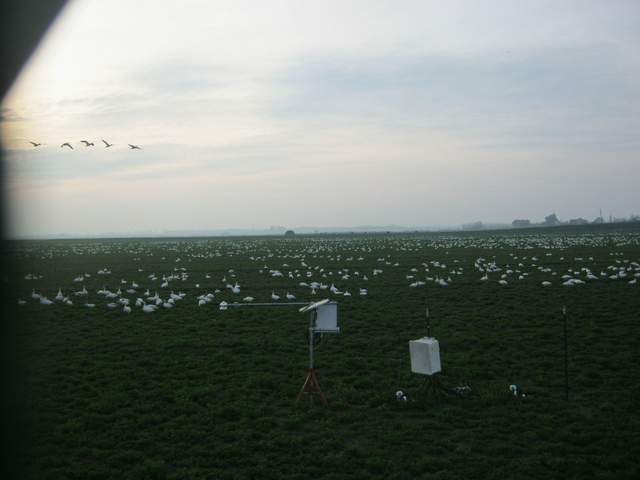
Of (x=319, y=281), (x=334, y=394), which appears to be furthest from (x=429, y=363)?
(x=319, y=281)

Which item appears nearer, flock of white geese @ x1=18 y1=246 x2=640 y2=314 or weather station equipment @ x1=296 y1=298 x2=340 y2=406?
weather station equipment @ x1=296 y1=298 x2=340 y2=406

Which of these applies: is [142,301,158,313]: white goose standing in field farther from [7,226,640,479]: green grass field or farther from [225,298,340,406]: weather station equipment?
[225,298,340,406]: weather station equipment

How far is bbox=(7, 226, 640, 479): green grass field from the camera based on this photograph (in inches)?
261

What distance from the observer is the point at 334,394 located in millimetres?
9148

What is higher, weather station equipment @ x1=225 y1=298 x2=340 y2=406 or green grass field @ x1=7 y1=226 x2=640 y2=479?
weather station equipment @ x1=225 y1=298 x2=340 y2=406

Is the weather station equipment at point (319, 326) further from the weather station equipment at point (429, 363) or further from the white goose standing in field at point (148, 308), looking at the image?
the white goose standing in field at point (148, 308)

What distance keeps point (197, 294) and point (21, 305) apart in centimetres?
656

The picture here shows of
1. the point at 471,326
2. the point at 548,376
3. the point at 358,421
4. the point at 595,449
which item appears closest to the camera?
the point at 595,449

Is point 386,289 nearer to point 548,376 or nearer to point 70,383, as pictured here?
point 548,376

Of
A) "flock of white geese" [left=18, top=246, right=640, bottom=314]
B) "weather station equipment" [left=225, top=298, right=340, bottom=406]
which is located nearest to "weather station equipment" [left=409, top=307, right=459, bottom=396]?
"weather station equipment" [left=225, top=298, right=340, bottom=406]

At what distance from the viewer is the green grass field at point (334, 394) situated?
21.7 feet

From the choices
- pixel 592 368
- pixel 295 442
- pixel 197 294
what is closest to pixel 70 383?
pixel 295 442

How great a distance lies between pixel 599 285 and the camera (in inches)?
867

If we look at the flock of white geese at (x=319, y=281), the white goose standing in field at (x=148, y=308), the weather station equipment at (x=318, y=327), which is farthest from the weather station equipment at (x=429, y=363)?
the white goose standing in field at (x=148, y=308)
